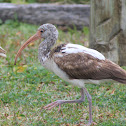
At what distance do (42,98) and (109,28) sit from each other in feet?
7.82

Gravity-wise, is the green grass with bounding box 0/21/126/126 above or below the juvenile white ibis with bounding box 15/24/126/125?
below

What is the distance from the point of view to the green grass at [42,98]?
526cm

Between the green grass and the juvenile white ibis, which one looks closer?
the juvenile white ibis

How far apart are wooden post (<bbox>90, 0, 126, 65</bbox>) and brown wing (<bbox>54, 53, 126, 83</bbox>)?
7.11 feet

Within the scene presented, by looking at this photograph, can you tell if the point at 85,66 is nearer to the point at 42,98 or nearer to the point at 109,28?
the point at 42,98

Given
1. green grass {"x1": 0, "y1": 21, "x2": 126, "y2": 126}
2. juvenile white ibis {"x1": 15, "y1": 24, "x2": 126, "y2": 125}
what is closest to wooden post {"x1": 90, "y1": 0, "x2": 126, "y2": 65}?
green grass {"x1": 0, "y1": 21, "x2": 126, "y2": 126}

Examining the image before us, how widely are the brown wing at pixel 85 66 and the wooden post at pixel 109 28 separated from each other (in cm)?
217

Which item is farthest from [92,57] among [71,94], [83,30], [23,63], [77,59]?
[83,30]

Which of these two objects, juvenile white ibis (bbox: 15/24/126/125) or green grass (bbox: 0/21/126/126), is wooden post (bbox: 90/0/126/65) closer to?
green grass (bbox: 0/21/126/126)

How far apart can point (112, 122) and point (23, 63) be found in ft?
11.6

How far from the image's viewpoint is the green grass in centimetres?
526

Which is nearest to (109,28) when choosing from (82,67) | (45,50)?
(45,50)

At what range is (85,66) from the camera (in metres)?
5.18

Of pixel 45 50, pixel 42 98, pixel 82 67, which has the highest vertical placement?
pixel 45 50
